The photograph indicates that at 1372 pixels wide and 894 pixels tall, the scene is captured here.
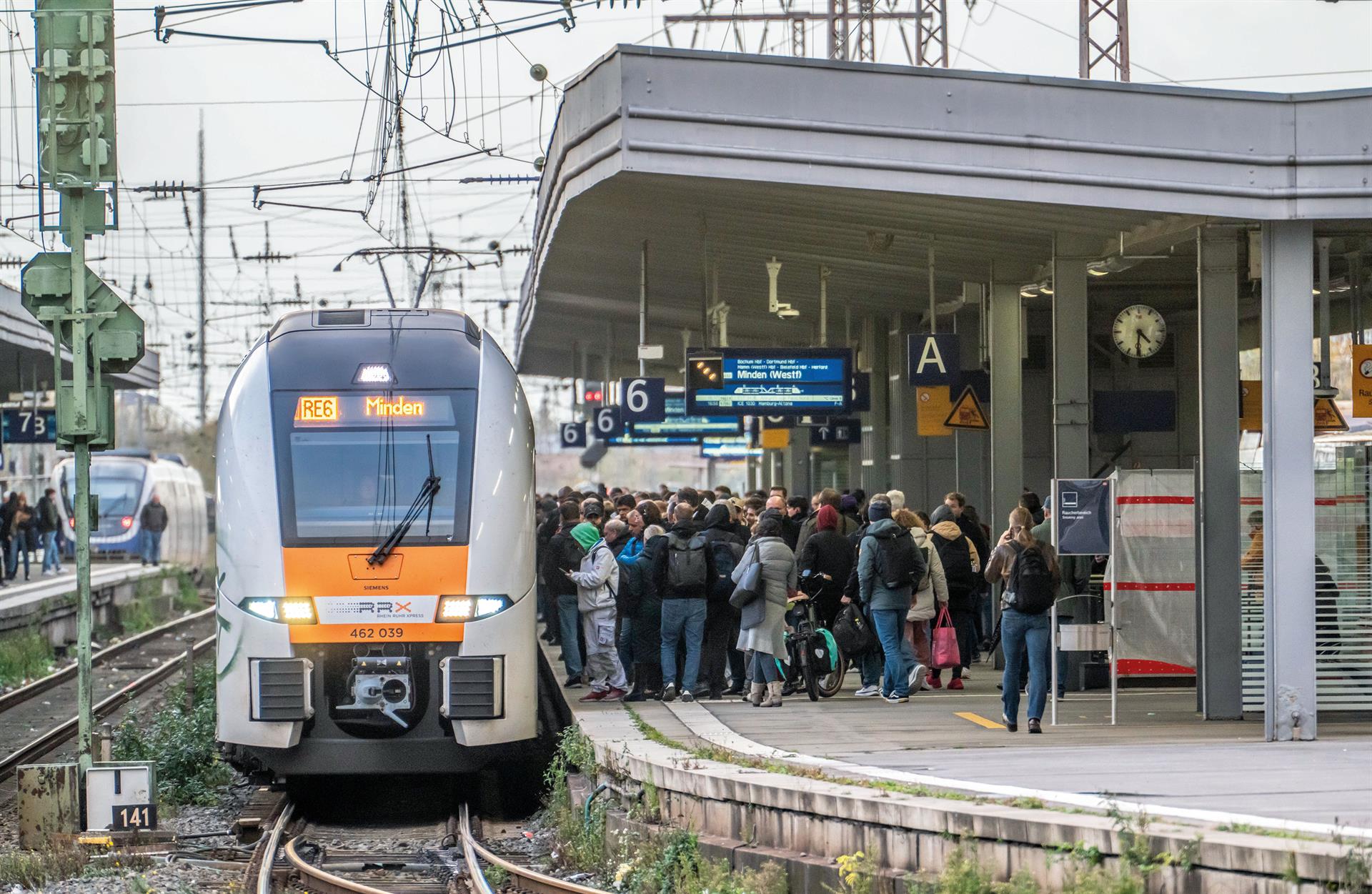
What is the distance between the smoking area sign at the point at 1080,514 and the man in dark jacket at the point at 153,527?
106 feet

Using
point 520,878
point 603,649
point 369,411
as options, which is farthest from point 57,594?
point 520,878

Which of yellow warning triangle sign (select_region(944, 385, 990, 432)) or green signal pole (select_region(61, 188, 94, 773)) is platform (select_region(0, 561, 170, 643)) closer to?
yellow warning triangle sign (select_region(944, 385, 990, 432))

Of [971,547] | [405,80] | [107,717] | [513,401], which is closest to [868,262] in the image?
[971,547]

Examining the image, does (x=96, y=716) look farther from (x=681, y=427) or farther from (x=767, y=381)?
(x=681, y=427)

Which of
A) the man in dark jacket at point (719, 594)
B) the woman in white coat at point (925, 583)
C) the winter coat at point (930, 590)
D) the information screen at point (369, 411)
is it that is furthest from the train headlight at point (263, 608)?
the winter coat at point (930, 590)

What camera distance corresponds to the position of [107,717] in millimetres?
18875

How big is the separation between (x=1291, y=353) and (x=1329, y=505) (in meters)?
1.45

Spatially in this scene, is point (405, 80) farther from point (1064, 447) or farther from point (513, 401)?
point (1064, 447)

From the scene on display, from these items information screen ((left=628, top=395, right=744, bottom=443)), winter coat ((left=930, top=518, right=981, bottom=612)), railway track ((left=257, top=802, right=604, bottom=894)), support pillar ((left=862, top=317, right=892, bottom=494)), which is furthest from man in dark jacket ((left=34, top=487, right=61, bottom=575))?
railway track ((left=257, top=802, right=604, bottom=894))

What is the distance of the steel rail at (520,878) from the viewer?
9039mm

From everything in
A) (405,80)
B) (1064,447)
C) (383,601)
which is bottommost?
(383,601)

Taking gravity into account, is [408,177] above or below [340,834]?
above

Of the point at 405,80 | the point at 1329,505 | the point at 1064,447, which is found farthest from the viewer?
the point at 405,80

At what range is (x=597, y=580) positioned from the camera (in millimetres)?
14109
